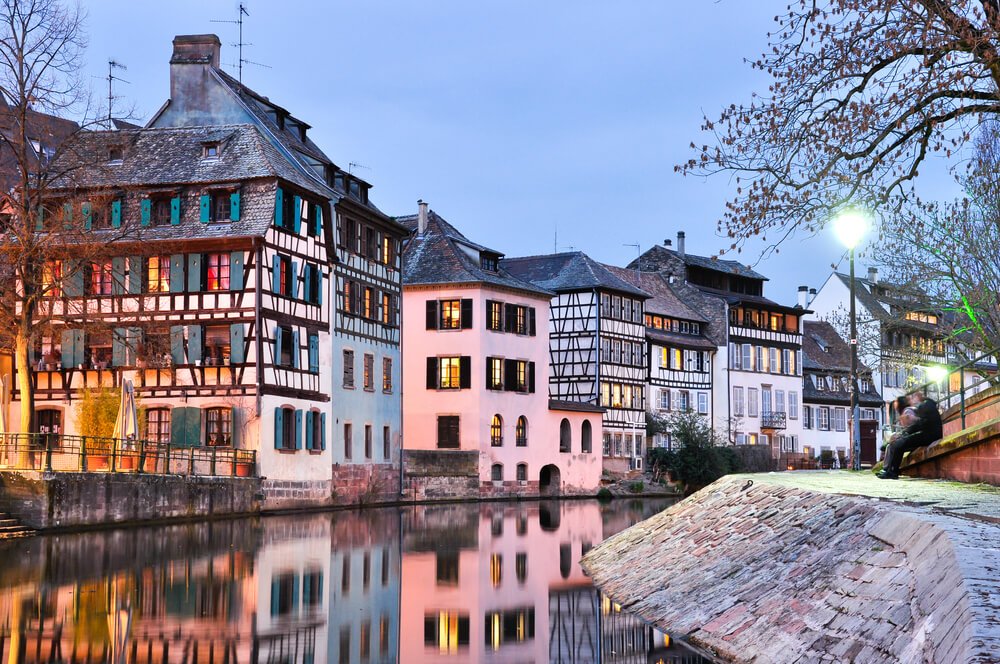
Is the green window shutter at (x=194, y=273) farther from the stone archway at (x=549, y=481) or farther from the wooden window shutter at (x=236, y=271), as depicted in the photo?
the stone archway at (x=549, y=481)

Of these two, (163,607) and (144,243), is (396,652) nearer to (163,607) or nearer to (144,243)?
(163,607)

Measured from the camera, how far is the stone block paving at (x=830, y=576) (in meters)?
7.87

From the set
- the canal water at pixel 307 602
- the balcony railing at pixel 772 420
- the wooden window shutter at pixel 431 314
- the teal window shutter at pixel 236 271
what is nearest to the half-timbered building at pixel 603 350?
the wooden window shutter at pixel 431 314

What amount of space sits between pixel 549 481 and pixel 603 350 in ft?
30.9

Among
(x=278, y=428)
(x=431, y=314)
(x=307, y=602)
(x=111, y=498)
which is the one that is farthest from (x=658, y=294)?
(x=307, y=602)

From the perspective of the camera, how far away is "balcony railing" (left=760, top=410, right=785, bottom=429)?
275 feet

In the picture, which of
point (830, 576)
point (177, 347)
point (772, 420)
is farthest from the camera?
point (772, 420)

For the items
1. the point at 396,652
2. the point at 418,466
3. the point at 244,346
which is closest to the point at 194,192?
the point at 244,346

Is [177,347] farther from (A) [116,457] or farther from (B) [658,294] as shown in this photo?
(B) [658,294]

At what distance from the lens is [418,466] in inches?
2128

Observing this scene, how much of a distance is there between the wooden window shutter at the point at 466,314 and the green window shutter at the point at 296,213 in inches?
557

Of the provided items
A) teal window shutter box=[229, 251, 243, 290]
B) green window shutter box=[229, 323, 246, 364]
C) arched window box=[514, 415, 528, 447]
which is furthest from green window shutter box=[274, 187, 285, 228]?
arched window box=[514, 415, 528, 447]

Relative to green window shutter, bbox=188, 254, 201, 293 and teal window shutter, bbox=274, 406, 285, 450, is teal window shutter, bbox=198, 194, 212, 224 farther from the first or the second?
teal window shutter, bbox=274, 406, 285, 450

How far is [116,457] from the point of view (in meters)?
34.2
